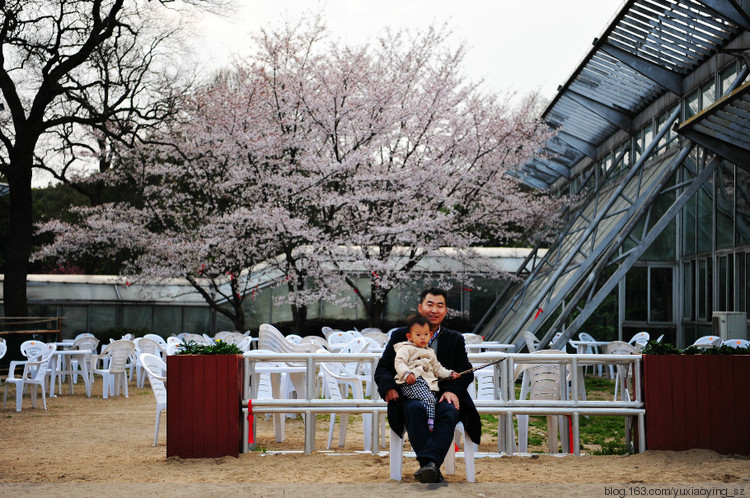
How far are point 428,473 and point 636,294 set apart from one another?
12.7m

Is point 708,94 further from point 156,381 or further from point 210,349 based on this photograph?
point 210,349

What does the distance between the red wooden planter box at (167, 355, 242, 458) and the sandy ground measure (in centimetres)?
13

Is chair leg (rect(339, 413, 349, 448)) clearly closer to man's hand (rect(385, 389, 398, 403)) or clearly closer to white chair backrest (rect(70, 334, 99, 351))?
man's hand (rect(385, 389, 398, 403))

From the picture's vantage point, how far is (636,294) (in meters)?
16.7

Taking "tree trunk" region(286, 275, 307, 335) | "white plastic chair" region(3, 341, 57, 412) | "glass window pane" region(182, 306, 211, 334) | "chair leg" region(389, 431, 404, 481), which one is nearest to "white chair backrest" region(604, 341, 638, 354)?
"chair leg" region(389, 431, 404, 481)

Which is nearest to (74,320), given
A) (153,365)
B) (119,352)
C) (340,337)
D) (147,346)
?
(147,346)

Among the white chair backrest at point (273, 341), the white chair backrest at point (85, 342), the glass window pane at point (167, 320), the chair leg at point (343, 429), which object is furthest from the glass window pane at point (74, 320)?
the chair leg at point (343, 429)

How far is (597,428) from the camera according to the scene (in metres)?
9.21

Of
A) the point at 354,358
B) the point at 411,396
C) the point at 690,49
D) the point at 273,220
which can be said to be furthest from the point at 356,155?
the point at 411,396

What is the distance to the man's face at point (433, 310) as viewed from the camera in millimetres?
5652

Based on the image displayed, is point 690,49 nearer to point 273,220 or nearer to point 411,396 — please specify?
point 273,220

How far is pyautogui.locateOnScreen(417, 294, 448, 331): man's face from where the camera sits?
5.65 metres

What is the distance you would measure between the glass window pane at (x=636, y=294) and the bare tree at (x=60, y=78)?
11.0m

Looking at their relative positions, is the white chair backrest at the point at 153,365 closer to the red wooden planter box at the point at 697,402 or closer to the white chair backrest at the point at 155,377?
the white chair backrest at the point at 155,377
